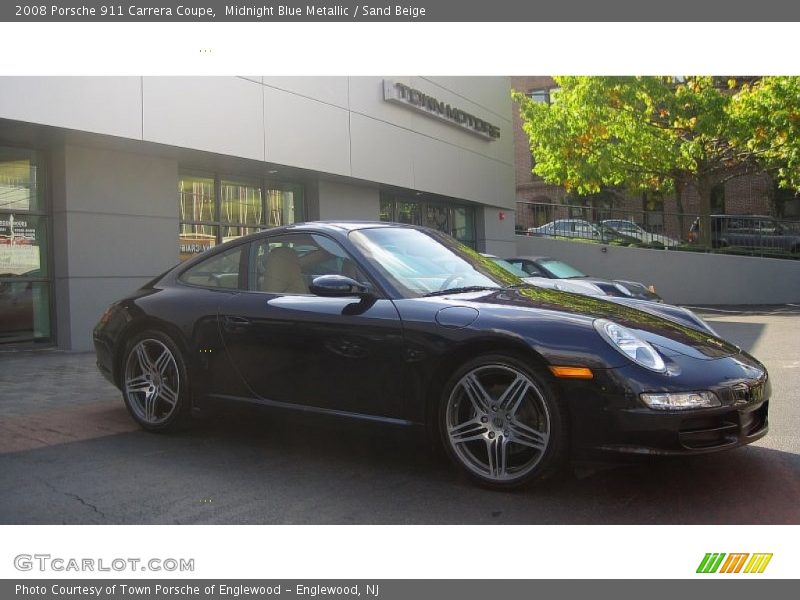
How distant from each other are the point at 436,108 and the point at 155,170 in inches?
317

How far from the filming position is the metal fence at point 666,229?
22172 millimetres

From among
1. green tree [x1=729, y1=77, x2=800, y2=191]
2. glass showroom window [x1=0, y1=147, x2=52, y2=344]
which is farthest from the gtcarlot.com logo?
green tree [x1=729, y1=77, x2=800, y2=191]

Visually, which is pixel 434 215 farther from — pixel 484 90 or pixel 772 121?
pixel 772 121

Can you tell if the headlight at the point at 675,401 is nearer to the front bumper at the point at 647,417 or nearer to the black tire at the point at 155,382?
the front bumper at the point at 647,417

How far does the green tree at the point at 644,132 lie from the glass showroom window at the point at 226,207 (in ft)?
35.3

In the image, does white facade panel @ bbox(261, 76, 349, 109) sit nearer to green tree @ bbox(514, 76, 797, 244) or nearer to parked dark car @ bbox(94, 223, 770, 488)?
parked dark car @ bbox(94, 223, 770, 488)

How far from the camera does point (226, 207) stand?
13.5 metres

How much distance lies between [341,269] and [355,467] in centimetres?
115

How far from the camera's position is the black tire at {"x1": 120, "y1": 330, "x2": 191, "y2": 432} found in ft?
16.9

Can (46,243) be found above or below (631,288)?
above

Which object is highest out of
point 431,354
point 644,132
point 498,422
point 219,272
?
point 644,132

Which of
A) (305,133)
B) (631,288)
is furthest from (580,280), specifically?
(305,133)

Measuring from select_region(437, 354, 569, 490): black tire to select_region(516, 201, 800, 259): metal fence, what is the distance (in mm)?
20614
